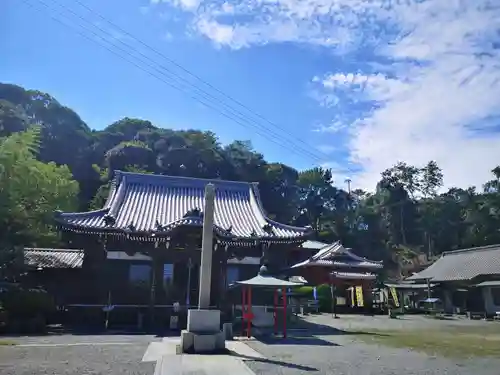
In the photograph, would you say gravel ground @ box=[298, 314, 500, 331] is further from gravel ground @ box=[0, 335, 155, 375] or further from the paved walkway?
gravel ground @ box=[0, 335, 155, 375]

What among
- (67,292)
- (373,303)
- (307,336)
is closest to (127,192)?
(67,292)

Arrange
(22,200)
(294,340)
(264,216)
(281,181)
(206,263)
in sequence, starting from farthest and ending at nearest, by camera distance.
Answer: (281,181) < (264,216) < (22,200) < (294,340) < (206,263)

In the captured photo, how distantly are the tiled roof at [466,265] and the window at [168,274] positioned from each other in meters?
24.4

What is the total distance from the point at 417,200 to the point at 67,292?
61.9m

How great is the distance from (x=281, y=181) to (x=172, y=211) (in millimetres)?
48450

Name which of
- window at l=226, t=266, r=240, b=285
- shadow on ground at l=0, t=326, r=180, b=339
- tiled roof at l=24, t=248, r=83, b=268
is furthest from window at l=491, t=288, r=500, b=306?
tiled roof at l=24, t=248, r=83, b=268

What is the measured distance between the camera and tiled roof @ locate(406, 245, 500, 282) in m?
32.4

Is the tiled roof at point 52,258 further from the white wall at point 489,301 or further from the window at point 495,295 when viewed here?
the window at point 495,295

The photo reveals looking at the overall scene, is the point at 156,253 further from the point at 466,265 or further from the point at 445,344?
the point at 466,265

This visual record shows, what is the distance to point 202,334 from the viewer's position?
10633 mm

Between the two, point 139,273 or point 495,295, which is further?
point 495,295

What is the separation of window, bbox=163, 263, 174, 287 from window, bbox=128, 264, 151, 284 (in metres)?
0.72

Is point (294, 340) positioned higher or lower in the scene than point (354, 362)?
higher

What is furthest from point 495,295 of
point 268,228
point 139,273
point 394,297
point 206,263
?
point 206,263
